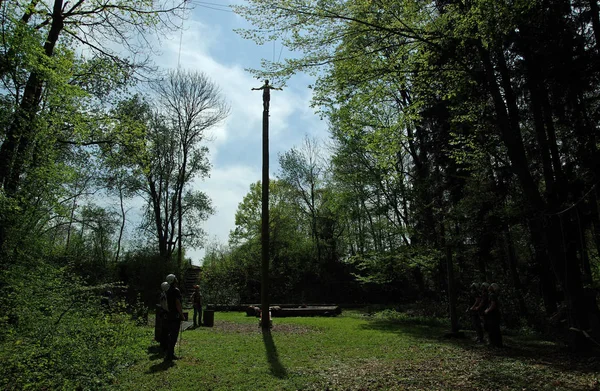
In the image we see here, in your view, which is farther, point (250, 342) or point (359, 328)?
point (359, 328)

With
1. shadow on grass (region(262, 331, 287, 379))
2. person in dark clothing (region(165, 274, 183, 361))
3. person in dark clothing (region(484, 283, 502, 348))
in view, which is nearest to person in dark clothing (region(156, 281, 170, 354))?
person in dark clothing (region(165, 274, 183, 361))

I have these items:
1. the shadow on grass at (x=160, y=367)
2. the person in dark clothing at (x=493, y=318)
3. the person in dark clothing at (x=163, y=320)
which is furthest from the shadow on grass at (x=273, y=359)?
the person in dark clothing at (x=493, y=318)

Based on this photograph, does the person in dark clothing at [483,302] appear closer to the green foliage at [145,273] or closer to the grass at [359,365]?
the grass at [359,365]

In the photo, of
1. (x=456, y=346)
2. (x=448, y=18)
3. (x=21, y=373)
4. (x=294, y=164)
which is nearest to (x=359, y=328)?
(x=456, y=346)

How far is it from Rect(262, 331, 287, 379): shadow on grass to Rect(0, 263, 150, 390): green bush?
2.45m

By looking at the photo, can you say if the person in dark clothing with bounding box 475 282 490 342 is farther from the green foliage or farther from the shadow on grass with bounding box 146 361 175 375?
the green foliage

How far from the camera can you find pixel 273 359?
827 cm

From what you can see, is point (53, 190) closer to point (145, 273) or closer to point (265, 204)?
point (265, 204)

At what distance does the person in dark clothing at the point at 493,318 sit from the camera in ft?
31.3

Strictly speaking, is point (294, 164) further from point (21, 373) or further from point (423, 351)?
point (21, 373)

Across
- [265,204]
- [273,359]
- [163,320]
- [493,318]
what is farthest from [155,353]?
[493,318]

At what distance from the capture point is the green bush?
454 centimetres

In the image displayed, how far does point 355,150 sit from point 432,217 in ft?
26.3

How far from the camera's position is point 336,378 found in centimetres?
665
